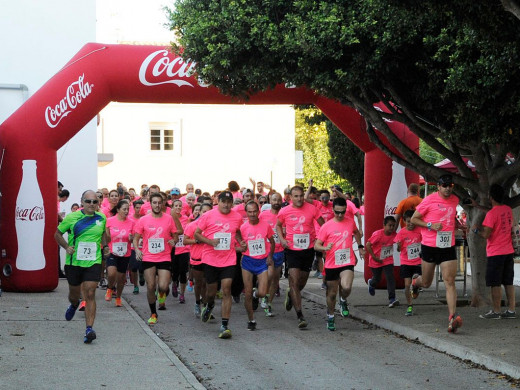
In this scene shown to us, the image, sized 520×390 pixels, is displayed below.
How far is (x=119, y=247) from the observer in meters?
15.0

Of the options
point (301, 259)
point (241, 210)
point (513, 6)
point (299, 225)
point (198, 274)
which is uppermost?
point (513, 6)

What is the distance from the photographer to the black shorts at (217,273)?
12.0 metres

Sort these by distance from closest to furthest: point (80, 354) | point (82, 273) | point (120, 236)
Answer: point (80, 354) → point (82, 273) → point (120, 236)

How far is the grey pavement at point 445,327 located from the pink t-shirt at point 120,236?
351cm

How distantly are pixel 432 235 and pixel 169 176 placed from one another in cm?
2645

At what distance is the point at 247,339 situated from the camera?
11578mm

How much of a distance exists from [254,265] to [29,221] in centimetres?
541

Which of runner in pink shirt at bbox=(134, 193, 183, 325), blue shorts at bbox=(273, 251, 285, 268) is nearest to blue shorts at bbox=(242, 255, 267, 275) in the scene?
runner in pink shirt at bbox=(134, 193, 183, 325)

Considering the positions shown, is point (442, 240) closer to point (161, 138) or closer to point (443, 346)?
point (443, 346)

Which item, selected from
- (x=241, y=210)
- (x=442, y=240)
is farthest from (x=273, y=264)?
(x=442, y=240)

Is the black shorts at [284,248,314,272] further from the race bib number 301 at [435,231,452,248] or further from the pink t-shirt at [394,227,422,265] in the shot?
the race bib number 301 at [435,231,452,248]

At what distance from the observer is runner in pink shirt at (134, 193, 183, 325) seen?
13.0m

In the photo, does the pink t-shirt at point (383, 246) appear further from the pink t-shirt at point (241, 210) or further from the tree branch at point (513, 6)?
the tree branch at point (513, 6)

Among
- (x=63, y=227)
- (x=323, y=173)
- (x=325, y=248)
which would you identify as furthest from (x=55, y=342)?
(x=323, y=173)
